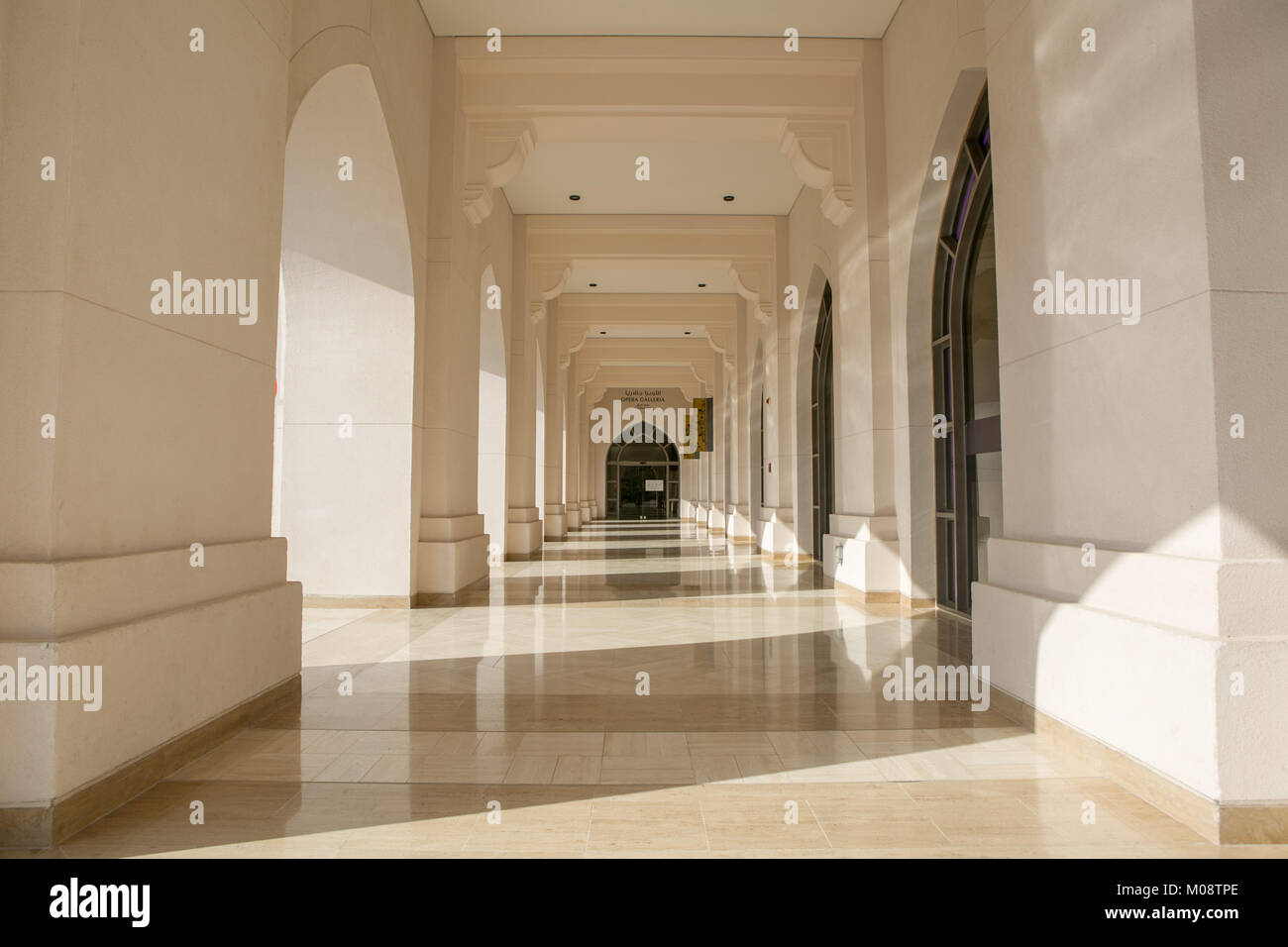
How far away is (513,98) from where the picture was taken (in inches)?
340

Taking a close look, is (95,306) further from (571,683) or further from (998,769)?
(998,769)

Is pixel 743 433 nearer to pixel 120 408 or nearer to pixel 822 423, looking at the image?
pixel 822 423

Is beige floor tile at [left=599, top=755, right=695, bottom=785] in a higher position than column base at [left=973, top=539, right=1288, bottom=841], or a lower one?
lower

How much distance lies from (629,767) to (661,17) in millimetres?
7194

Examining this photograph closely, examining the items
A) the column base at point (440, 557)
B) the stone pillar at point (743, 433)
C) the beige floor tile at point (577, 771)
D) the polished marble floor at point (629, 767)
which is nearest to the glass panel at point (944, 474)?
the polished marble floor at point (629, 767)

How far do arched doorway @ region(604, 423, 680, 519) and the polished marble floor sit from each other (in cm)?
3394

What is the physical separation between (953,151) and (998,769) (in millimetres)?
5514

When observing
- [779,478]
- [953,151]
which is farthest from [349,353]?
[779,478]

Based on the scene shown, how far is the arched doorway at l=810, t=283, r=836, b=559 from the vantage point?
40.5ft

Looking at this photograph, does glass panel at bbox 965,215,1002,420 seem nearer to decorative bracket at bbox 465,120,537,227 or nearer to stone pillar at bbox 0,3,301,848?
decorative bracket at bbox 465,120,537,227

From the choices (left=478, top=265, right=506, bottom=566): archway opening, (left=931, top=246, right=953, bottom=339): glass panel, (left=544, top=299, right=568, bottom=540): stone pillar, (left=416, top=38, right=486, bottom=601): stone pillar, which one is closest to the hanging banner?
(left=544, top=299, right=568, bottom=540): stone pillar

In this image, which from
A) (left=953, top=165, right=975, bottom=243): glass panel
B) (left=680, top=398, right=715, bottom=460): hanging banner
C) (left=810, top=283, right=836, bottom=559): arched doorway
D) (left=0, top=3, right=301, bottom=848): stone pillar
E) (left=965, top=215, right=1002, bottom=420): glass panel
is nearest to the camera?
(left=0, top=3, right=301, bottom=848): stone pillar
